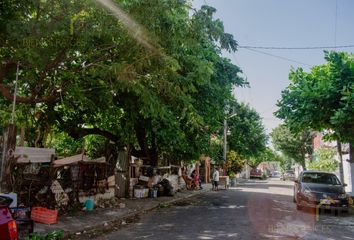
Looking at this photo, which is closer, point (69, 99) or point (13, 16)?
point (13, 16)

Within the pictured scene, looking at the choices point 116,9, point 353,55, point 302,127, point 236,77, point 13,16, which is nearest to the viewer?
point 116,9

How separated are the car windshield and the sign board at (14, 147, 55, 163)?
11379 mm

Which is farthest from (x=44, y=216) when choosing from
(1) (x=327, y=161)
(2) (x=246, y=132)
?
(2) (x=246, y=132)

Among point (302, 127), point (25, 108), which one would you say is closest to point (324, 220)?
point (302, 127)

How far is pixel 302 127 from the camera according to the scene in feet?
62.3

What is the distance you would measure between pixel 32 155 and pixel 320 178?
1282 centimetres

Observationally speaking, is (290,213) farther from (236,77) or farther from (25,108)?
(25,108)

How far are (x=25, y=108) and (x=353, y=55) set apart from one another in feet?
47.3

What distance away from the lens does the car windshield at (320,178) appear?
1800cm

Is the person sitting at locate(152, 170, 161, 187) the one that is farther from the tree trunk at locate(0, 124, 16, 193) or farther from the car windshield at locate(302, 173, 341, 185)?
the tree trunk at locate(0, 124, 16, 193)

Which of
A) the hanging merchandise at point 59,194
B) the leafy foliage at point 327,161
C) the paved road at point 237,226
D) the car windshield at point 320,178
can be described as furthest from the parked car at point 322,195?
the leafy foliage at point 327,161

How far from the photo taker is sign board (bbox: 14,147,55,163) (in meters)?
12.2

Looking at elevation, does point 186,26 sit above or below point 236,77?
below

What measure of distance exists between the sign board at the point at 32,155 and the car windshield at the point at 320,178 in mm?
11379
